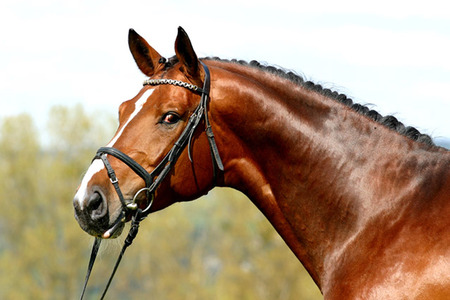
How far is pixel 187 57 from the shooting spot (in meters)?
5.00

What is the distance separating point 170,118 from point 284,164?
Answer: 3.17 feet

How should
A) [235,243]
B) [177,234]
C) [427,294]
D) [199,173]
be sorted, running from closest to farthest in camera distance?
[427,294]
[199,173]
[235,243]
[177,234]

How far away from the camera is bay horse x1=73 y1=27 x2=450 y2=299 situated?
4562 mm

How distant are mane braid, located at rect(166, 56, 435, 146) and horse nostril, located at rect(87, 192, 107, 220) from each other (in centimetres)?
126

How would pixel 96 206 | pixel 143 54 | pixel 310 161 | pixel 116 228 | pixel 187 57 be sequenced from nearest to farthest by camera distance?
pixel 96 206
pixel 116 228
pixel 310 161
pixel 187 57
pixel 143 54

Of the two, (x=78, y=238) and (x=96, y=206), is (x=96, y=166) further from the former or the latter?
(x=78, y=238)

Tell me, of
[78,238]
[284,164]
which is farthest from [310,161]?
[78,238]

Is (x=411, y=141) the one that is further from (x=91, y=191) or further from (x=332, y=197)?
(x=91, y=191)

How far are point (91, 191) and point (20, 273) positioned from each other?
43169 millimetres

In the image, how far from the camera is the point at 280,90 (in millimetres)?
5078

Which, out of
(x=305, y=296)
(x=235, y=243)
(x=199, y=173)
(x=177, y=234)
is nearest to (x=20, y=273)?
(x=177, y=234)

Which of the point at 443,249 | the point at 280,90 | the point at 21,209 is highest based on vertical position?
the point at 280,90

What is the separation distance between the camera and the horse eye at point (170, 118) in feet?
16.0

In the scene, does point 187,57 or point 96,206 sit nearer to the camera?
point 96,206
